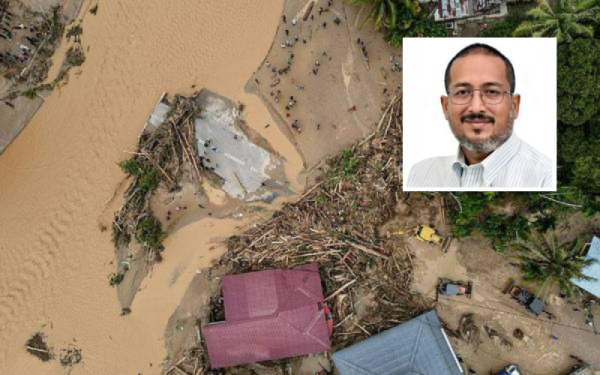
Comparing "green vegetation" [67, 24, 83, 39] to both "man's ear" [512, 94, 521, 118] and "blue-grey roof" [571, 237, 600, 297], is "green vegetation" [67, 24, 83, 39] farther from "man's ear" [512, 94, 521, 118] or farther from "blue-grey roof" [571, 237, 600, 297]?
"blue-grey roof" [571, 237, 600, 297]

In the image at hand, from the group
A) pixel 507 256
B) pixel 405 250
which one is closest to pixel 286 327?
pixel 405 250

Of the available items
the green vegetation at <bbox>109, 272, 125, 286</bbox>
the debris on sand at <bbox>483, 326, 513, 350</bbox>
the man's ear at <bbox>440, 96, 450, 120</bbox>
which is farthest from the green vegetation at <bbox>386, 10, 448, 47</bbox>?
the green vegetation at <bbox>109, 272, 125, 286</bbox>

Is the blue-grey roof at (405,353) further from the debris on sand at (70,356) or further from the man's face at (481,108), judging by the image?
the debris on sand at (70,356)

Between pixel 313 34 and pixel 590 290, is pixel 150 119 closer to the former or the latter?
pixel 313 34

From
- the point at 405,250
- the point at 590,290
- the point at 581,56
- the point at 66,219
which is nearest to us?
the point at 581,56

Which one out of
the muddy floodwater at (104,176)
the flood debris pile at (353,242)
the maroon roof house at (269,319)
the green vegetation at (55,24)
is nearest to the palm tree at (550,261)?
the flood debris pile at (353,242)
